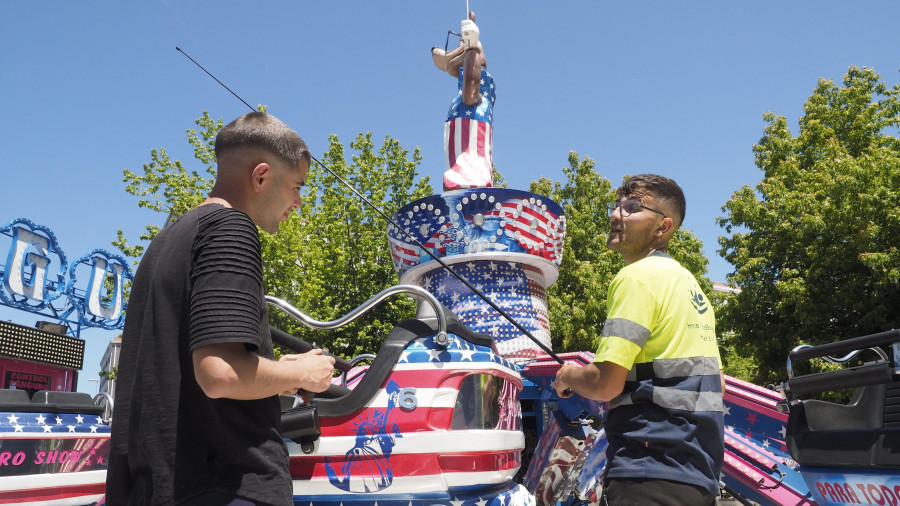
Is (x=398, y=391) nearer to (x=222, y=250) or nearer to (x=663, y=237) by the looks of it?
(x=663, y=237)

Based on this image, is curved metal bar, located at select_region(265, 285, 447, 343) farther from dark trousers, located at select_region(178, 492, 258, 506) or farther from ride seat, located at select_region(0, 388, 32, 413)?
ride seat, located at select_region(0, 388, 32, 413)

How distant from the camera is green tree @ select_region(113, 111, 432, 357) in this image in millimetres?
18984

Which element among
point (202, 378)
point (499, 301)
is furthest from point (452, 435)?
point (499, 301)

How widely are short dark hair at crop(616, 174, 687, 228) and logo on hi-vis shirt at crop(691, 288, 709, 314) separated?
0.30 m

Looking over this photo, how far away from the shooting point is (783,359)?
57.7 ft

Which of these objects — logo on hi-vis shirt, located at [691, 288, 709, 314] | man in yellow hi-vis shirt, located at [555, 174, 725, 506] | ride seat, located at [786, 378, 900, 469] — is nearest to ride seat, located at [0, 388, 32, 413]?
man in yellow hi-vis shirt, located at [555, 174, 725, 506]

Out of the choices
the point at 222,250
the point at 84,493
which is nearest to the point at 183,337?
the point at 222,250

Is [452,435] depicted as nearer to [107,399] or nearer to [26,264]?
[107,399]

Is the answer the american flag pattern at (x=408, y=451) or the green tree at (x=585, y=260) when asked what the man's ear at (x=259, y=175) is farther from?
the green tree at (x=585, y=260)

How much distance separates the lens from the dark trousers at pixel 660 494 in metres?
2.17

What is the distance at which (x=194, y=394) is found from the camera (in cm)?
163

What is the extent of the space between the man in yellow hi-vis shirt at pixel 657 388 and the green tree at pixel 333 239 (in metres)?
15.7

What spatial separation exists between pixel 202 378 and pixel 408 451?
1400mm

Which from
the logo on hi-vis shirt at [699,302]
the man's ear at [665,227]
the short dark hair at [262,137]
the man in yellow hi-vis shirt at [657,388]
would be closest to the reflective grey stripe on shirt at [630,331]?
the man in yellow hi-vis shirt at [657,388]
